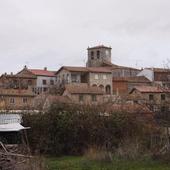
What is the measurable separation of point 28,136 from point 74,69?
58.0 m

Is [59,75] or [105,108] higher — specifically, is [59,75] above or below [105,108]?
above

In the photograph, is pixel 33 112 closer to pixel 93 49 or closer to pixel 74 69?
pixel 74 69

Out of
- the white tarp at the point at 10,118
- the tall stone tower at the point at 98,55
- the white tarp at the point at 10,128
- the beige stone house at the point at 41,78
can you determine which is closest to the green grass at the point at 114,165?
the white tarp at the point at 10,128

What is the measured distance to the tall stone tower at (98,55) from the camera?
11662cm

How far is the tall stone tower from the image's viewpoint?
383ft

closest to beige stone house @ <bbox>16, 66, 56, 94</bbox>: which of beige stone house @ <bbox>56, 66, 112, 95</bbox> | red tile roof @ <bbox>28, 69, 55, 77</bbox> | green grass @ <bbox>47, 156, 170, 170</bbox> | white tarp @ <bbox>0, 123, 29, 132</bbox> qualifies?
red tile roof @ <bbox>28, 69, 55, 77</bbox>

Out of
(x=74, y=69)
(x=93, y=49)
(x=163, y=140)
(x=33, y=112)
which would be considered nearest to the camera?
(x=163, y=140)

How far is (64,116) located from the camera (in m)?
32.5

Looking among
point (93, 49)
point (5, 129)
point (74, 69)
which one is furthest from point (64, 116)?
point (93, 49)

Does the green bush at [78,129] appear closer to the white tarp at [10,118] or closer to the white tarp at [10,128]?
the white tarp at [10,118]

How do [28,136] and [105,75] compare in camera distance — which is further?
[105,75]

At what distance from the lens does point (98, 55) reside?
118 meters

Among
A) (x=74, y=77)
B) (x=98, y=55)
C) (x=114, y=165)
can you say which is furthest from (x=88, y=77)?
(x=114, y=165)

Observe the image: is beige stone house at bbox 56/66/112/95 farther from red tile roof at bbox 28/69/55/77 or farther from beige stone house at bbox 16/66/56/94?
red tile roof at bbox 28/69/55/77
